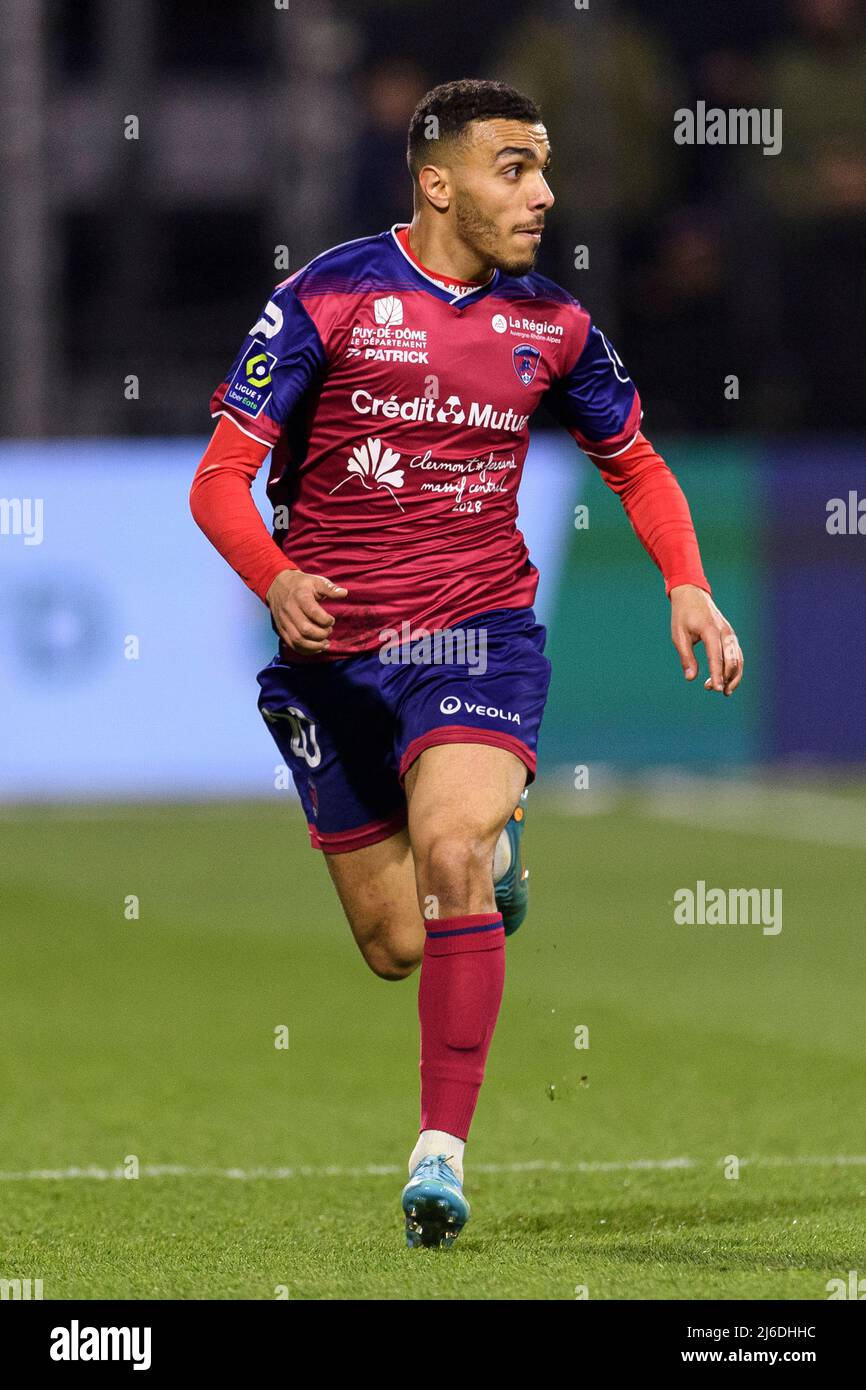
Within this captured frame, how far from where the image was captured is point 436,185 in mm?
5453

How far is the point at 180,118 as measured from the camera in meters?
18.3

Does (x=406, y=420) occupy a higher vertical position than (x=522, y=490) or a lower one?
lower

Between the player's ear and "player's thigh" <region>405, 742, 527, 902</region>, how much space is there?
4.01ft

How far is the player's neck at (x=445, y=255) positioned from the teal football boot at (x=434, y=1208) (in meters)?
2.00

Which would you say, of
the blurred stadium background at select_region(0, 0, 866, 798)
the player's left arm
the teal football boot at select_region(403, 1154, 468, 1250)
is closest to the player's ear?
the player's left arm

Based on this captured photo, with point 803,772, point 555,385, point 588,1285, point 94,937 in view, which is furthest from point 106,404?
point 588,1285

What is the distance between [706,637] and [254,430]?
1.06 meters

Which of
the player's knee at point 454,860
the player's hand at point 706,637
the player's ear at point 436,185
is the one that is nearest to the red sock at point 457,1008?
the player's knee at point 454,860

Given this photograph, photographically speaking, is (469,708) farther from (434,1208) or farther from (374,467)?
(434,1208)

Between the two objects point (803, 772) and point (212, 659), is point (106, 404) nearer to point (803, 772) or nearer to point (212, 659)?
point (212, 659)

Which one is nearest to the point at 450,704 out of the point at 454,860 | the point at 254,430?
the point at 454,860

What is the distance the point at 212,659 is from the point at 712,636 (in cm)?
911

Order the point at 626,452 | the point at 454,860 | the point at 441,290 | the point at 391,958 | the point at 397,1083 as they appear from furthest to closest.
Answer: the point at 397,1083 < the point at 391,958 < the point at 626,452 < the point at 441,290 < the point at 454,860
